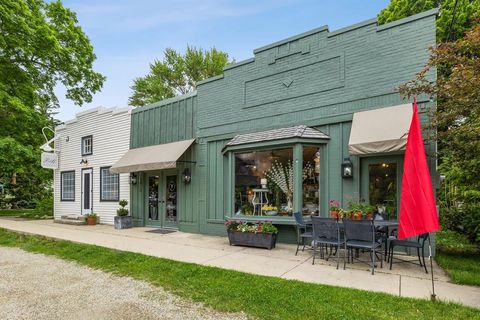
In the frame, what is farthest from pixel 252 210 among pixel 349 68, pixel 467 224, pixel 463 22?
pixel 463 22

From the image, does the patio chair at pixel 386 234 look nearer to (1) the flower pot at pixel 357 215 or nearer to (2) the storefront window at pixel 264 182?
(1) the flower pot at pixel 357 215

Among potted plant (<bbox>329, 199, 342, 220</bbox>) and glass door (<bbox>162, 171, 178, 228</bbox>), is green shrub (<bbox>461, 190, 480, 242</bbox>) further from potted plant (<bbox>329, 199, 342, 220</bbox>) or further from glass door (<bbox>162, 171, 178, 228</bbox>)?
glass door (<bbox>162, 171, 178, 228</bbox>)

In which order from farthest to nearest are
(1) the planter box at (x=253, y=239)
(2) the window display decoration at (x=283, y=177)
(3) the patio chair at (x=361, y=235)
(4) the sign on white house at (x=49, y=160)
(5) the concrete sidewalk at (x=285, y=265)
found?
(4) the sign on white house at (x=49, y=160) < (2) the window display decoration at (x=283, y=177) < (1) the planter box at (x=253, y=239) < (3) the patio chair at (x=361, y=235) < (5) the concrete sidewalk at (x=285, y=265)

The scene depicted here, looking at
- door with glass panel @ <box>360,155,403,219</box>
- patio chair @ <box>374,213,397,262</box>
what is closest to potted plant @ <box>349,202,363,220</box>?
patio chair @ <box>374,213,397,262</box>

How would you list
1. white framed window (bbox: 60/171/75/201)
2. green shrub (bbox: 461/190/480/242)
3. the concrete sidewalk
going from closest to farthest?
the concrete sidewalk → green shrub (bbox: 461/190/480/242) → white framed window (bbox: 60/171/75/201)

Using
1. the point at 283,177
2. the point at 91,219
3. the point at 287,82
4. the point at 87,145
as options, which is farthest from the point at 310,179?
the point at 87,145

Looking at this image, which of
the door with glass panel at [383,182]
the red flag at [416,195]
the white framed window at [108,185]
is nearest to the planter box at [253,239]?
the door with glass panel at [383,182]

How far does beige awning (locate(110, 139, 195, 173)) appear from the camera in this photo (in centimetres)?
991

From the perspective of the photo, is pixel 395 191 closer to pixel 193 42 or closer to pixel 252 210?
pixel 252 210

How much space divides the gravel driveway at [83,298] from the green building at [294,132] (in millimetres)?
4212

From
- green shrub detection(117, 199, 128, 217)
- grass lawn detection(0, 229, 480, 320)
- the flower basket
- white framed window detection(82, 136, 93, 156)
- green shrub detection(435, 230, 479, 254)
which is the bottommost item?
green shrub detection(435, 230, 479, 254)

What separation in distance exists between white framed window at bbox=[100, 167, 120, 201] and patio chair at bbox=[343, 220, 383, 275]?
10168 mm

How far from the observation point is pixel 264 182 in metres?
8.56

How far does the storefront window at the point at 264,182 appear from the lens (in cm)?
805
